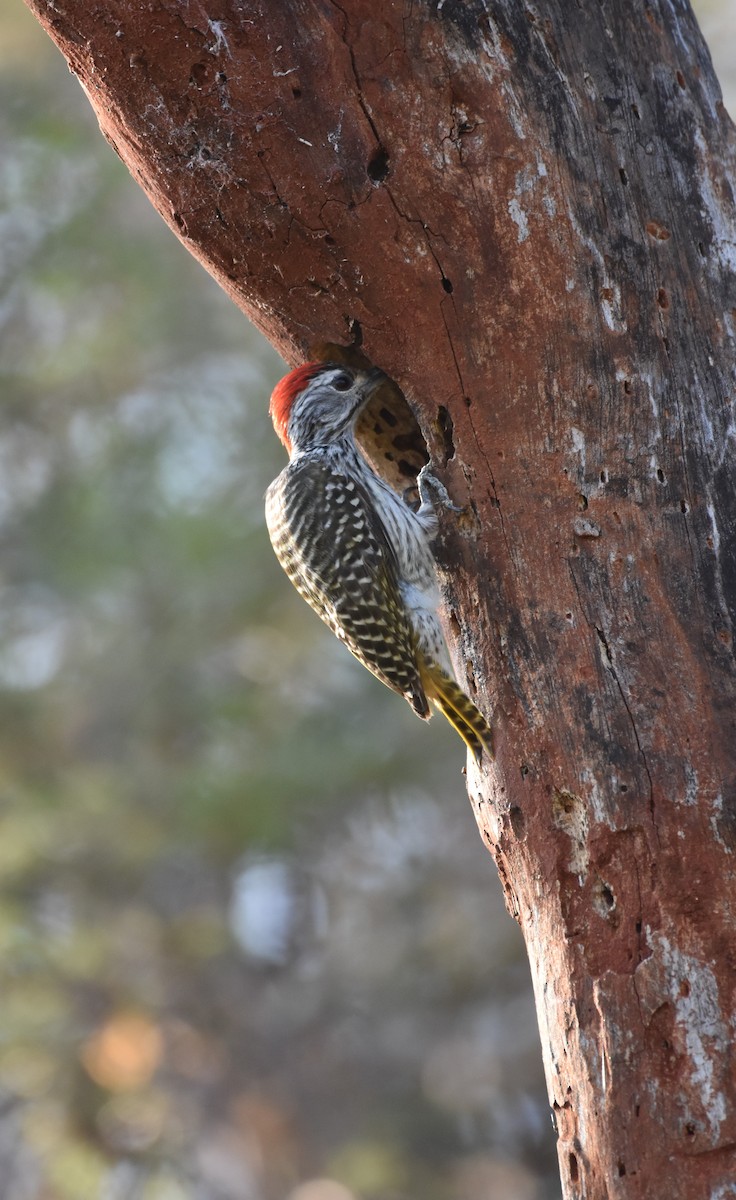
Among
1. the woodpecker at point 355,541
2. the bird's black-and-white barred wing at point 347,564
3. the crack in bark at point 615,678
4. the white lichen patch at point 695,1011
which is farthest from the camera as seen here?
the bird's black-and-white barred wing at point 347,564

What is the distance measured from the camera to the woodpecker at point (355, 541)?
154 inches

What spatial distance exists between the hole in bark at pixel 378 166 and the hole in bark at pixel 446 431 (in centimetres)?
62

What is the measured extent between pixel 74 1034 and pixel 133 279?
530 centimetres

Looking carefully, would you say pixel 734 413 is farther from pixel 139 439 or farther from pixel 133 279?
pixel 133 279

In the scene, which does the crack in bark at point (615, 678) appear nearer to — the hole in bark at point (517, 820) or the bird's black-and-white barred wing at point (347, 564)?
the hole in bark at point (517, 820)

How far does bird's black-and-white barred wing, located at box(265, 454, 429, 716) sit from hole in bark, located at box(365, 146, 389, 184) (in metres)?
1.15

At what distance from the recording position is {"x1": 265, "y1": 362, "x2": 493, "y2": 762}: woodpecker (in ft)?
12.8

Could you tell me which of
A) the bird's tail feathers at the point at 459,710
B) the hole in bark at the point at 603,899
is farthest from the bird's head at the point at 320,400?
the hole in bark at the point at 603,899

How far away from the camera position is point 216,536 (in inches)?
353

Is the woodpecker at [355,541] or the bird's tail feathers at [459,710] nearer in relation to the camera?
the bird's tail feathers at [459,710]

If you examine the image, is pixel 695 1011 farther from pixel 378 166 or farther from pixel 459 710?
pixel 378 166

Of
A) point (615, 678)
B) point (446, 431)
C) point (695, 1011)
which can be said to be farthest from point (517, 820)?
point (446, 431)

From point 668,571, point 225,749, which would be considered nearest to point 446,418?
point 668,571

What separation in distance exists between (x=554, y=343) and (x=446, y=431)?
39 cm
